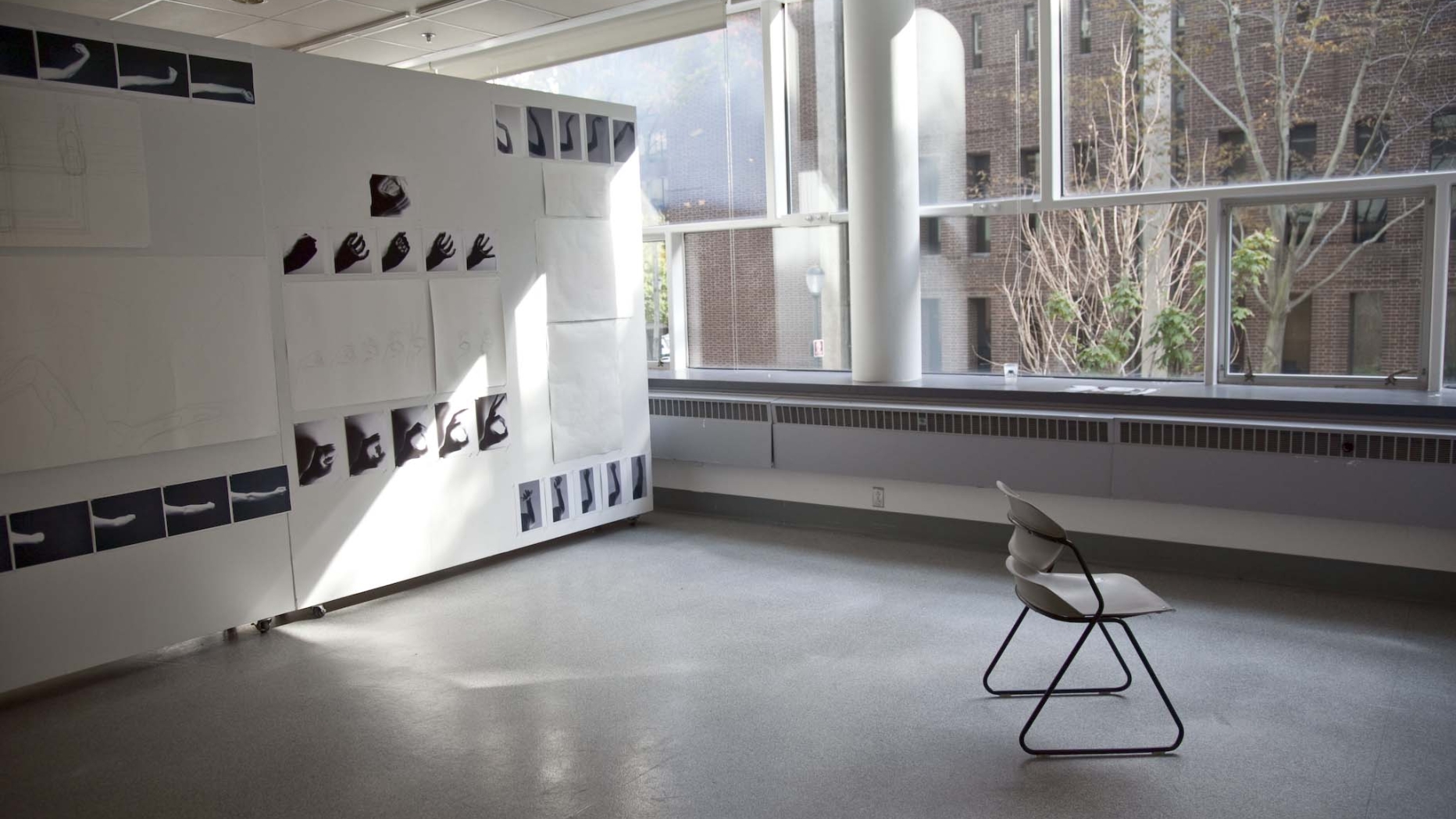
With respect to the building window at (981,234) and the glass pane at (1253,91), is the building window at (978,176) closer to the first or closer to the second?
the building window at (981,234)

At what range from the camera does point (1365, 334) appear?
15.6ft

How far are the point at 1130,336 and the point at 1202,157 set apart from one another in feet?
3.09

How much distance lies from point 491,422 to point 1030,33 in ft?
11.5

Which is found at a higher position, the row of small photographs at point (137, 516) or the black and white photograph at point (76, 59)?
the black and white photograph at point (76, 59)

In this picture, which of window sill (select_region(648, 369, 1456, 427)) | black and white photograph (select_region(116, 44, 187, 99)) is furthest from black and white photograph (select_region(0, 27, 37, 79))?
window sill (select_region(648, 369, 1456, 427))

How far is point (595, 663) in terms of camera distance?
4.03 metres

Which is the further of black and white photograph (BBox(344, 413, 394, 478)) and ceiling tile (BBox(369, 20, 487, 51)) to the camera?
ceiling tile (BBox(369, 20, 487, 51))

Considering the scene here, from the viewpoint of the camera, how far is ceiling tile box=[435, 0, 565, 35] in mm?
6512

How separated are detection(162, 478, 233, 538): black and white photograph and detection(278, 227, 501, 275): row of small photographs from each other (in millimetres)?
960

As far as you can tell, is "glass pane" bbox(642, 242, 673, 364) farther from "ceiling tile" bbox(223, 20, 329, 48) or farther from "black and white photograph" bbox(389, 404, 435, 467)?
"ceiling tile" bbox(223, 20, 329, 48)

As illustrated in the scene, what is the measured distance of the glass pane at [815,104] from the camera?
6.18 meters

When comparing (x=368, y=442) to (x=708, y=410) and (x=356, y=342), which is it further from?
(x=708, y=410)

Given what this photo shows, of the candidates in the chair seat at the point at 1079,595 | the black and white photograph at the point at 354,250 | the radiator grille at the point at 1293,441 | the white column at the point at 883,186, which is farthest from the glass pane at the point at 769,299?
the chair seat at the point at 1079,595

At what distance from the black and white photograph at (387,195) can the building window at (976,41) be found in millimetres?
3097
